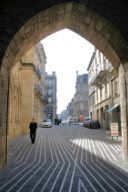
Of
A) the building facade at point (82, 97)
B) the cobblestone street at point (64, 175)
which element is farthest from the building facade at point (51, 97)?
the cobblestone street at point (64, 175)

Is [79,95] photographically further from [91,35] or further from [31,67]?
[91,35]

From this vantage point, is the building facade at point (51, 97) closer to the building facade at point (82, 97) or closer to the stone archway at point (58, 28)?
the building facade at point (82, 97)

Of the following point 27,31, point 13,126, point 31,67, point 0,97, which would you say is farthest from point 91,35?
point 31,67

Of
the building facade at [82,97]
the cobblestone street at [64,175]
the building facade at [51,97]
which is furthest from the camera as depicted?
the building facade at [51,97]

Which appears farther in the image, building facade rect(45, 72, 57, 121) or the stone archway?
building facade rect(45, 72, 57, 121)

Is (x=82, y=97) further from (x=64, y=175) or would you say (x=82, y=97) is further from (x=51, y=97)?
(x=64, y=175)

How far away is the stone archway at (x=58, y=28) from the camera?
573 cm

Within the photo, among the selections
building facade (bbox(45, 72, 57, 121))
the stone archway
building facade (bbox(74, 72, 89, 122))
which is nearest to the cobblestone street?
the stone archway

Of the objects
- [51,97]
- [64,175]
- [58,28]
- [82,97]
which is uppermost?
[51,97]

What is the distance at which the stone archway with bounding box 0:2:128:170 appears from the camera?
226 inches

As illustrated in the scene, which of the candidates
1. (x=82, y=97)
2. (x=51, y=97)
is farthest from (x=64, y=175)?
(x=51, y=97)

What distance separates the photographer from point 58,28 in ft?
24.6

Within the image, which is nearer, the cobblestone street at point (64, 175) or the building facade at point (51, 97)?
the cobblestone street at point (64, 175)

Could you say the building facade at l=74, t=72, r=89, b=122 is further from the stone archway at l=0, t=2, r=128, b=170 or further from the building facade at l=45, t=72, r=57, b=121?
the stone archway at l=0, t=2, r=128, b=170
